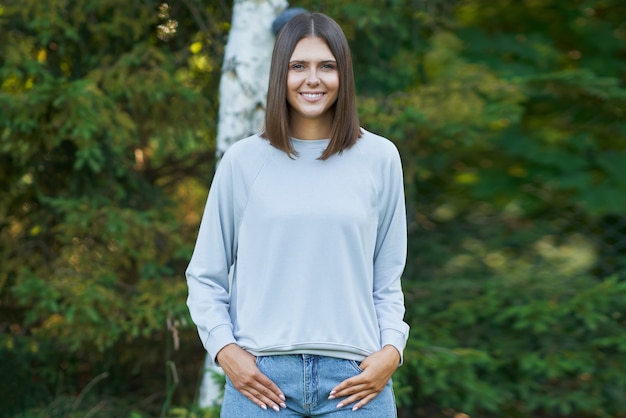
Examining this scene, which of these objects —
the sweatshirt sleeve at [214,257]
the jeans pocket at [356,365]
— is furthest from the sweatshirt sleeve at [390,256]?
the sweatshirt sleeve at [214,257]

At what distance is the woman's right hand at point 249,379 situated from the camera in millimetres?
1928

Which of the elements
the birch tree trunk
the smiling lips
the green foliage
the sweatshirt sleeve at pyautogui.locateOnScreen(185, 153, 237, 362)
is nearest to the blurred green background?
the green foliage

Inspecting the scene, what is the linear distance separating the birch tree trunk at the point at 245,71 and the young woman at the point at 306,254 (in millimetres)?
1588

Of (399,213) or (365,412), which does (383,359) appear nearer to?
(365,412)

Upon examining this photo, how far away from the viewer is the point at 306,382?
193 centimetres

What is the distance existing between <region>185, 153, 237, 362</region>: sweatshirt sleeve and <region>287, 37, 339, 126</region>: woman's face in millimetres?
271

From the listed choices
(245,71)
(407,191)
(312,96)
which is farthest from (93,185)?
Result: (312,96)

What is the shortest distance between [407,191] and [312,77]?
272cm

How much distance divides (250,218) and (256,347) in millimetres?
347

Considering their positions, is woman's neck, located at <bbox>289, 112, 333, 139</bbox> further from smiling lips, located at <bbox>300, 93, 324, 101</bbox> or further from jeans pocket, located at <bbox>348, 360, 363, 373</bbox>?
jeans pocket, located at <bbox>348, 360, 363, 373</bbox>

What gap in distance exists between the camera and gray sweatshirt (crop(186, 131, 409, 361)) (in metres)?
1.96

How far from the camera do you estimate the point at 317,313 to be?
1961mm

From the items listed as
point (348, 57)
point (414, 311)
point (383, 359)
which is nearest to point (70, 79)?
point (414, 311)

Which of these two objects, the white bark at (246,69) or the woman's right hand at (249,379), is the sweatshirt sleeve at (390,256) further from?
the white bark at (246,69)
